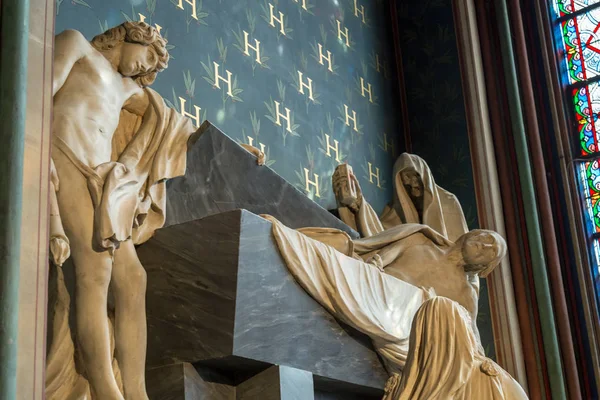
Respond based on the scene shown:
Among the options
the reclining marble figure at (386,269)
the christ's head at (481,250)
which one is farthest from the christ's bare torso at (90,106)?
the christ's head at (481,250)

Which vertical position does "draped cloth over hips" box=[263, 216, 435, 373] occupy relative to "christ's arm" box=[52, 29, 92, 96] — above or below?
below

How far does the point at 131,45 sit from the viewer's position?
16.3 feet

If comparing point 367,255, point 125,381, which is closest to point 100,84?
point 125,381

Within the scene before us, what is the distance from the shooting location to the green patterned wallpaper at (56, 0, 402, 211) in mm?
6707

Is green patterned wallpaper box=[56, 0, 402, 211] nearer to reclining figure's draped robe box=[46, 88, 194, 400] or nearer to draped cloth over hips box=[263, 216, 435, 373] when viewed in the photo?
reclining figure's draped robe box=[46, 88, 194, 400]

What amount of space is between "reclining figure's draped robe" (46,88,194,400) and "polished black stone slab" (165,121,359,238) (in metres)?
0.19

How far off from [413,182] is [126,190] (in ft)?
13.2

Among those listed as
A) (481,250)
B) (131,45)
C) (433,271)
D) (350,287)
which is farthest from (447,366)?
(481,250)

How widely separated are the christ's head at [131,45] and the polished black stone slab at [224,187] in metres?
0.49

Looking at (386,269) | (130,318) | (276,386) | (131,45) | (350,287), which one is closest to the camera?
(130,318)

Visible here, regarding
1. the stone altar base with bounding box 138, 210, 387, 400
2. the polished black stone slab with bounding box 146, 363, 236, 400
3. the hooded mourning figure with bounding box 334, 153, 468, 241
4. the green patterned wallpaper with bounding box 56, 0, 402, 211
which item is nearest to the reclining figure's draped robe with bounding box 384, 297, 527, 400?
the stone altar base with bounding box 138, 210, 387, 400

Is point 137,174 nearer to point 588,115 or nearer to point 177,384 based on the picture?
point 177,384

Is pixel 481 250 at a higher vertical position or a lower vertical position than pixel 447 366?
higher

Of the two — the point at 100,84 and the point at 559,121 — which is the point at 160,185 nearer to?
the point at 100,84
